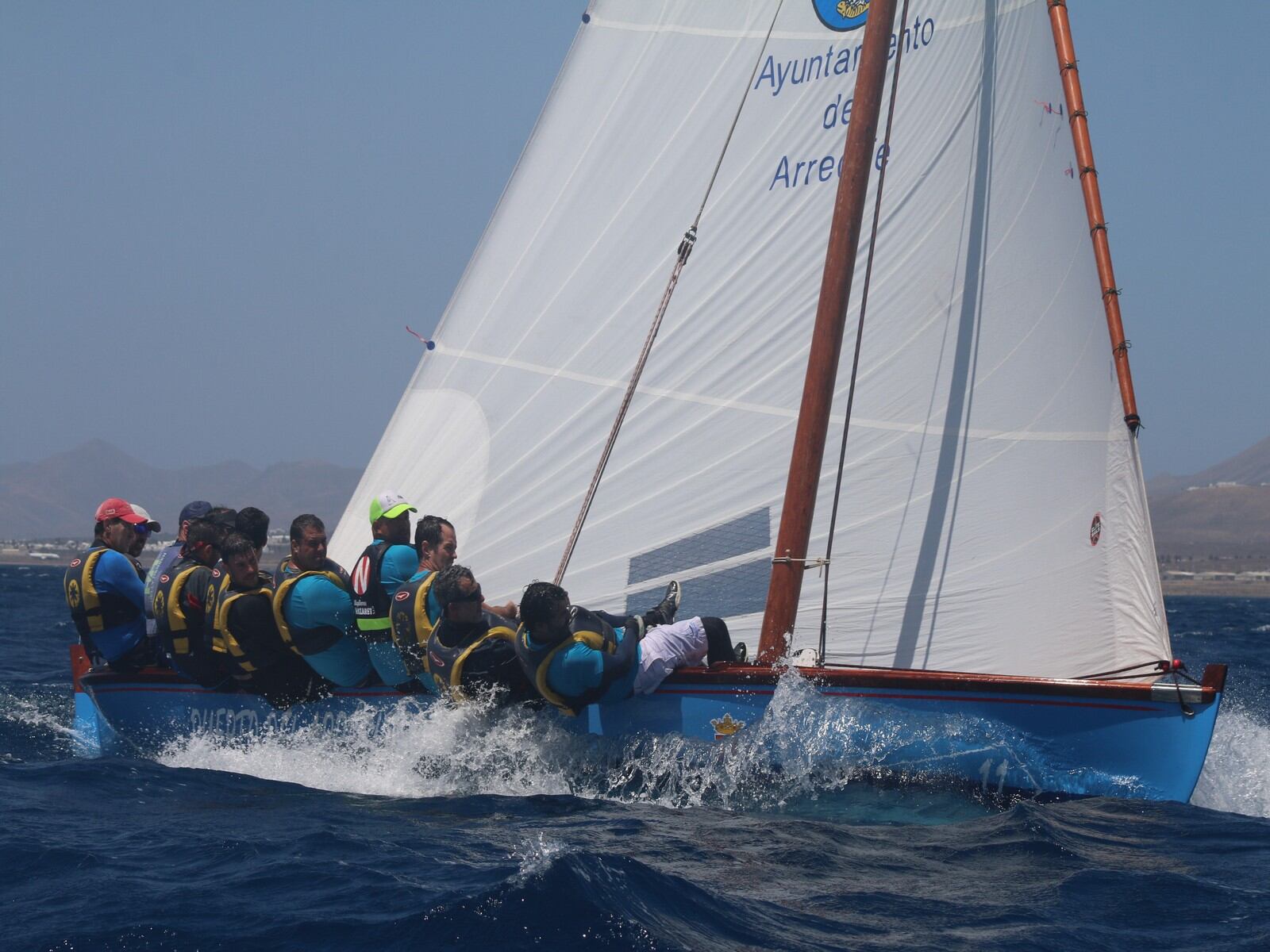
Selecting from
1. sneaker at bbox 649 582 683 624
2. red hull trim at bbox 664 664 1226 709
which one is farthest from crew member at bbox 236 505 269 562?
red hull trim at bbox 664 664 1226 709

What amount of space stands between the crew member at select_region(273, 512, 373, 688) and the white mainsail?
49.8 inches

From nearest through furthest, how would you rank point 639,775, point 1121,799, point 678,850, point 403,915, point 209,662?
point 403,915, point 678,850, point 1121,799, point 639,775, point 209,662

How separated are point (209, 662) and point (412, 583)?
4.85 ft

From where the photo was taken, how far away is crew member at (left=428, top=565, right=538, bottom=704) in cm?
650

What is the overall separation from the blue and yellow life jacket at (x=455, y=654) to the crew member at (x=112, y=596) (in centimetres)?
255

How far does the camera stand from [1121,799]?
6020 millimetres

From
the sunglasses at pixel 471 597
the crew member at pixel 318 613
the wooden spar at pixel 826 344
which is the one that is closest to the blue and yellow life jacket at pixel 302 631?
the crew member at pixel 318 613

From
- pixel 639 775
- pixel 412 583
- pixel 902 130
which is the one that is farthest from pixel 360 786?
pixel 902 130

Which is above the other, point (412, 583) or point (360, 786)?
point (412, 583)

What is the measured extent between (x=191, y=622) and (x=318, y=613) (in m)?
0.95

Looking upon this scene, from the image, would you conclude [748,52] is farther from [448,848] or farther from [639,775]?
[448,848]

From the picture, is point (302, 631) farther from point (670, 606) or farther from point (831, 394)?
point (831, 394)

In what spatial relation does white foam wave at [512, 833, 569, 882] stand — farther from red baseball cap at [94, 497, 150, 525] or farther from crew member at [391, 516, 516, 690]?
red baseball cap at [94, 497, 150, 525]

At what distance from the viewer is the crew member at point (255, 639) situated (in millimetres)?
7266
